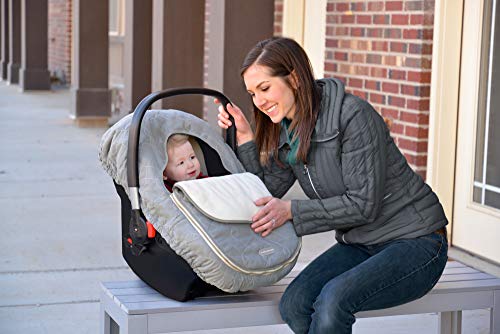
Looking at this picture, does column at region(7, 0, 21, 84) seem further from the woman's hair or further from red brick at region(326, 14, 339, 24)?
the woman's hair

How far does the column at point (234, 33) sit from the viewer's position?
6.22m

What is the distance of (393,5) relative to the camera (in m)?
6.38

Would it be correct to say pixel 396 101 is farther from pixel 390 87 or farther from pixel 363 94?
pixel 363 94

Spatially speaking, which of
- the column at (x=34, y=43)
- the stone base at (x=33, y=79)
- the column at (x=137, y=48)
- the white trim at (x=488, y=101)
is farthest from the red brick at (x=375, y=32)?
the stone base at (x=33, y=79)

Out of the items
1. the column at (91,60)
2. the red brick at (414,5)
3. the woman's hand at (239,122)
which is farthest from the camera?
the column at (91,60)

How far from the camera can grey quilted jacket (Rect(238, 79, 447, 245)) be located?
3.20 metres

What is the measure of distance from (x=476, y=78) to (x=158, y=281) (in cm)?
295

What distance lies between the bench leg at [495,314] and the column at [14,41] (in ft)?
54.5

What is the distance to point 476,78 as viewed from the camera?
18.2 feet

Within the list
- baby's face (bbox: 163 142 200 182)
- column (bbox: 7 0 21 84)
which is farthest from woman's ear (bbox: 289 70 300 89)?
column (bbox: 7 0 21 84)

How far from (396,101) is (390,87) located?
0.45 feet

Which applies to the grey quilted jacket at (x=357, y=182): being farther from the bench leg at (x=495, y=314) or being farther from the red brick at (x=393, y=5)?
the red brick at (x=393, y=5)

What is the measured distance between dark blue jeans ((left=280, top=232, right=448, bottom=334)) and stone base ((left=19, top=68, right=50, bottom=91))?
14521 mm

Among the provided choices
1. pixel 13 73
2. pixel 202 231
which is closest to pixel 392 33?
pixel 202 231
